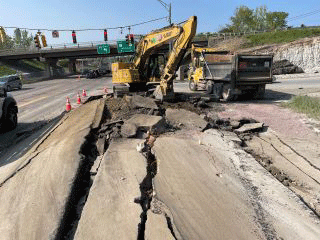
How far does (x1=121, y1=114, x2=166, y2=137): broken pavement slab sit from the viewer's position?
8.66 m

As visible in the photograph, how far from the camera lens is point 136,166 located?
21.5 feet

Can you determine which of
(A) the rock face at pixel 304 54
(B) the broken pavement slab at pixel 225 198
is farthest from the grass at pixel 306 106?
(A) the rock face at pixel 304 54

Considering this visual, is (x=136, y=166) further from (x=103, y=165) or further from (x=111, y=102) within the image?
(x=111, y=102)

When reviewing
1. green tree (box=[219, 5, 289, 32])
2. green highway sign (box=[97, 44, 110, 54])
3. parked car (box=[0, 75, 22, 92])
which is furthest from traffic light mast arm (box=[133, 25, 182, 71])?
green tree (box=[219, 5, 289, 32])

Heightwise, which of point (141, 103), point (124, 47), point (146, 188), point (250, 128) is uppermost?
point (124, 47)

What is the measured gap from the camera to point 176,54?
14102mm

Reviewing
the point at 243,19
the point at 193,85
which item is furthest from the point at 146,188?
the point at 243,19

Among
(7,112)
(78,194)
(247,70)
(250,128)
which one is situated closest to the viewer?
(78,194)

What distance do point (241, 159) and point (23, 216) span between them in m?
4.78

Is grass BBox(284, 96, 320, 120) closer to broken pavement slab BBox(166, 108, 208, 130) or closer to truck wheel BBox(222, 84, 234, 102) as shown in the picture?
truck wheel BBox(222, 84, 234, 102)

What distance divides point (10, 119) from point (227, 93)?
371 inches

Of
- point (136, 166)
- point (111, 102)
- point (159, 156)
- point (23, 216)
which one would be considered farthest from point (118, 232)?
point (111, 102)

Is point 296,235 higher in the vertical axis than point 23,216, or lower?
lower

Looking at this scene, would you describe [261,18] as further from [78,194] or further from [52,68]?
[78,194]
